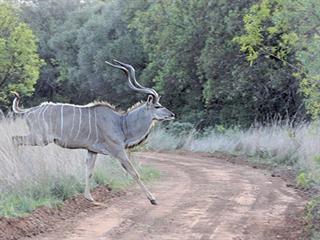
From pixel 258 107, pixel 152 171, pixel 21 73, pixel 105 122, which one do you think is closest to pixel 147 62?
pixel 21 73

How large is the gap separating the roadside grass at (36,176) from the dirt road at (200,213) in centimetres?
61

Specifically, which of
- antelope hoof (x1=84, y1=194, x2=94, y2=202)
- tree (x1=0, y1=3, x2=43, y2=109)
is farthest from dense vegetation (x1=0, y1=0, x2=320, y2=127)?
antelope hoof (x1=84, y1=194, x2=94, y2=202)

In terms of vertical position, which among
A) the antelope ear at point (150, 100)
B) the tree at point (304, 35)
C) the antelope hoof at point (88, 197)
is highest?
the tree at point (304, 35)

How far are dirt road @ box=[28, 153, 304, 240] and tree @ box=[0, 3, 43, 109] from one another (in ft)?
41.0

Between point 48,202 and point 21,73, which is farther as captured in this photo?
point 21,73

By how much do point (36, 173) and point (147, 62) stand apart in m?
20.1

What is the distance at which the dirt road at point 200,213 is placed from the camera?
23.5ft

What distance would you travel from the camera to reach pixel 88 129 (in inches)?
382

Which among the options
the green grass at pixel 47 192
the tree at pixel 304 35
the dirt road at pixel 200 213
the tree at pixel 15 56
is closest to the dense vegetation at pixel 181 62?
the tree at pixel 15 56

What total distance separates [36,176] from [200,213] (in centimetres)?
246

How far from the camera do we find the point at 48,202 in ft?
27.0

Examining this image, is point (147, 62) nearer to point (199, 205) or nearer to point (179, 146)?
point (179, 146)

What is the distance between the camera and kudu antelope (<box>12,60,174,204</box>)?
9570 millimetres

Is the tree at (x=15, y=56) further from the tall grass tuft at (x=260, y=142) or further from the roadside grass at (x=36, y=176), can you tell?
the roadside grass at (x=36, y=176)
